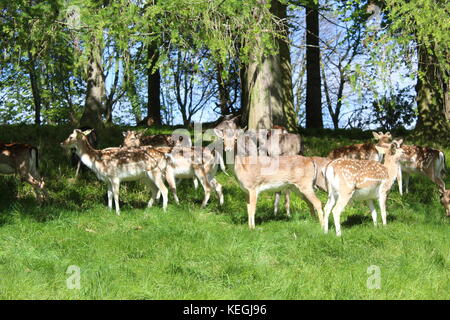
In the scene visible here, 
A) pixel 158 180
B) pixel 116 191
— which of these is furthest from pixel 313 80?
pixel 116 191

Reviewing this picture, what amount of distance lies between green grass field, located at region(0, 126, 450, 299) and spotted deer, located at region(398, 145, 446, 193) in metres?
1.20

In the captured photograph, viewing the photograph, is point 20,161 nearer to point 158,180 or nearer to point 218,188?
point 158,180

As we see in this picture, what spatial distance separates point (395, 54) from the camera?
1078 centimetres

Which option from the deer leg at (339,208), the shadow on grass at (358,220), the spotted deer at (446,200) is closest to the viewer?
the deer leg at (339,208)

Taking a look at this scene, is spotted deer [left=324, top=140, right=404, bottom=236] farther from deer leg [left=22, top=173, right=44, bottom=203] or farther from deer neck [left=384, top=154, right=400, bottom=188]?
deer leg [left=22, top=173, right=44, bottom=203]

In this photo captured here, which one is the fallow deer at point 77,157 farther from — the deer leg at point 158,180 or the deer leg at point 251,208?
the deer leg at point 251,208

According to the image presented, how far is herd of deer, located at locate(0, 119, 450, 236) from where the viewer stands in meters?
10.4

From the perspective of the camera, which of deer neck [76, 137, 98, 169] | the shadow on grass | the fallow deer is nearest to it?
the shadow on grass

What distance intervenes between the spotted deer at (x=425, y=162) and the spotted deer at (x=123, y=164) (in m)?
5.55

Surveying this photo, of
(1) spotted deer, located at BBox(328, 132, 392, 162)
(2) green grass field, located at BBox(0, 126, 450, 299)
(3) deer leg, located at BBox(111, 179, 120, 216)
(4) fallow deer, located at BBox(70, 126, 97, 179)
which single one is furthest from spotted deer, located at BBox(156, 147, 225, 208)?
(1) spotted deer, located at BBox(328, 132, 392, 162)

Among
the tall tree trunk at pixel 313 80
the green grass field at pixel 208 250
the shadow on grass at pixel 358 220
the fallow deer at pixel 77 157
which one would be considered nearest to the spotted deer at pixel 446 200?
the green grass field at pixel 208 250

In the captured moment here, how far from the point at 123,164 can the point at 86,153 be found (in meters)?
0.88

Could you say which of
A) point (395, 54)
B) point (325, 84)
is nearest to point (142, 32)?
point (395, 54)

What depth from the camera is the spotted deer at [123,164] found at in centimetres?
1216
